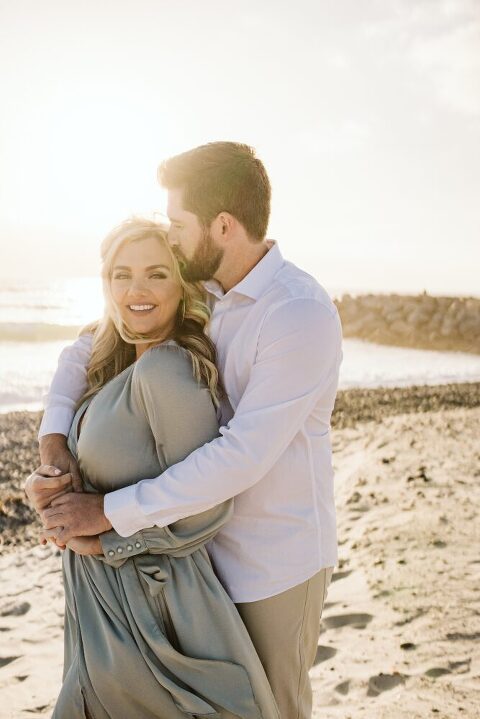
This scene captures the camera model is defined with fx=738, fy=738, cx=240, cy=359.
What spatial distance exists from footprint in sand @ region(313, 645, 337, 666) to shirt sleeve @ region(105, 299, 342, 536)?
2090 millimetres

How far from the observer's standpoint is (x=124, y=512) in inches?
87.7

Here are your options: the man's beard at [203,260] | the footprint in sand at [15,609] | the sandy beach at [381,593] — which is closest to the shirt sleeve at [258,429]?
the man's beard at [203,260]

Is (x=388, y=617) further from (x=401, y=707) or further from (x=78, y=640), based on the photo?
(x=78, y=640)

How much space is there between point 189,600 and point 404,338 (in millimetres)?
20166

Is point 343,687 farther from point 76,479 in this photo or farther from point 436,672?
point 76,479

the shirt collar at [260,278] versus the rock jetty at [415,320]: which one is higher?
the shirt collar at [260,278]

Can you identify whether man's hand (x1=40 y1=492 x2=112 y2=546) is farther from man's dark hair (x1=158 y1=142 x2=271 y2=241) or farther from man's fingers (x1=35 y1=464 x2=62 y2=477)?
man's dark hair (x1=158 y1=142 x2=271 y2=241)

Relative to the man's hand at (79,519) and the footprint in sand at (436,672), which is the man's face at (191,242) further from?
the footprint in sand at (436,672)

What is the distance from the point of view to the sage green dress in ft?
7.32

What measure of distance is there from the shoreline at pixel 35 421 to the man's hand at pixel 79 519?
151 inches

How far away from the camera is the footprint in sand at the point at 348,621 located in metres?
4.23

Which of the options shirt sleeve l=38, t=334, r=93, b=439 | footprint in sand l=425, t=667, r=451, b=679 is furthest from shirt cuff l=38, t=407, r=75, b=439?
footprint in sand l=425, t=667, r=451, b=679

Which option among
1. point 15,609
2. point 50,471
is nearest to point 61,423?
point 50,471

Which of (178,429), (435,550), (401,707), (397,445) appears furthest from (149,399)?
(397,445)
